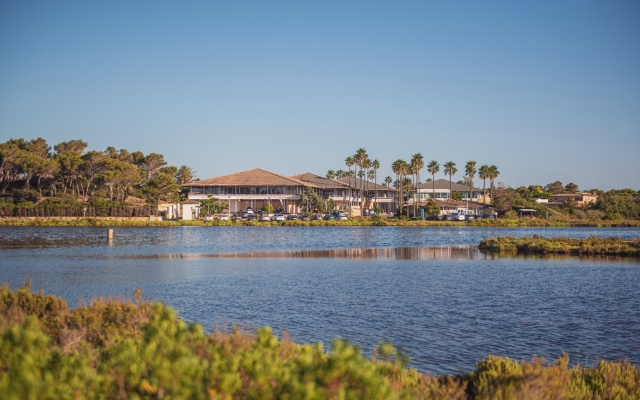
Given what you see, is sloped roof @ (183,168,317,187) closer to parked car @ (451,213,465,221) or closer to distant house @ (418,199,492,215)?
distant house @ (418,199,492,215)

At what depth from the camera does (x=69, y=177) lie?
10088 centimetres

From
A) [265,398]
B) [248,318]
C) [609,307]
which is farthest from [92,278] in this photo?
[265,398]

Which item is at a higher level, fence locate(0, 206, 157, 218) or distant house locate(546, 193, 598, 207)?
distant house locate(546, 193, 598, 207)

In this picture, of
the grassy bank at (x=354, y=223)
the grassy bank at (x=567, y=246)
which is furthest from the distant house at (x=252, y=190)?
the grassy bank at (x=567, y=246)

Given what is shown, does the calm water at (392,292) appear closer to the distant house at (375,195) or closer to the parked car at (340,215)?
the parked car at (340,215)

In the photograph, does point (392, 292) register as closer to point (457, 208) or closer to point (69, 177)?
point (69, 177)

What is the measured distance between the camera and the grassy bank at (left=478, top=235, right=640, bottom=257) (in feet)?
152

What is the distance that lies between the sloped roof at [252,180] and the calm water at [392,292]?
6088cm

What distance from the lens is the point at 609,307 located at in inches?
910

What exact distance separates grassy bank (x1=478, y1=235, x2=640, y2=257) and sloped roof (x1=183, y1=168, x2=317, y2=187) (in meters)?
62.0

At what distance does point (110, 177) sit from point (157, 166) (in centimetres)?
2421

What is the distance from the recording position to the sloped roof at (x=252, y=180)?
4348 inches

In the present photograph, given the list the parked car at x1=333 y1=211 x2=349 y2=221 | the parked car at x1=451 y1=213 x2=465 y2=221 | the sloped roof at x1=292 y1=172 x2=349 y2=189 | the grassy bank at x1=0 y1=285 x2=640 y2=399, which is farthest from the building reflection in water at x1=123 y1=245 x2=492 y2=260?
the sloped roof at x1=292 y1=172 x2=349 y2=189

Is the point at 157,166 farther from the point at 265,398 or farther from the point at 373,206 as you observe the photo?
the point at 265,398
